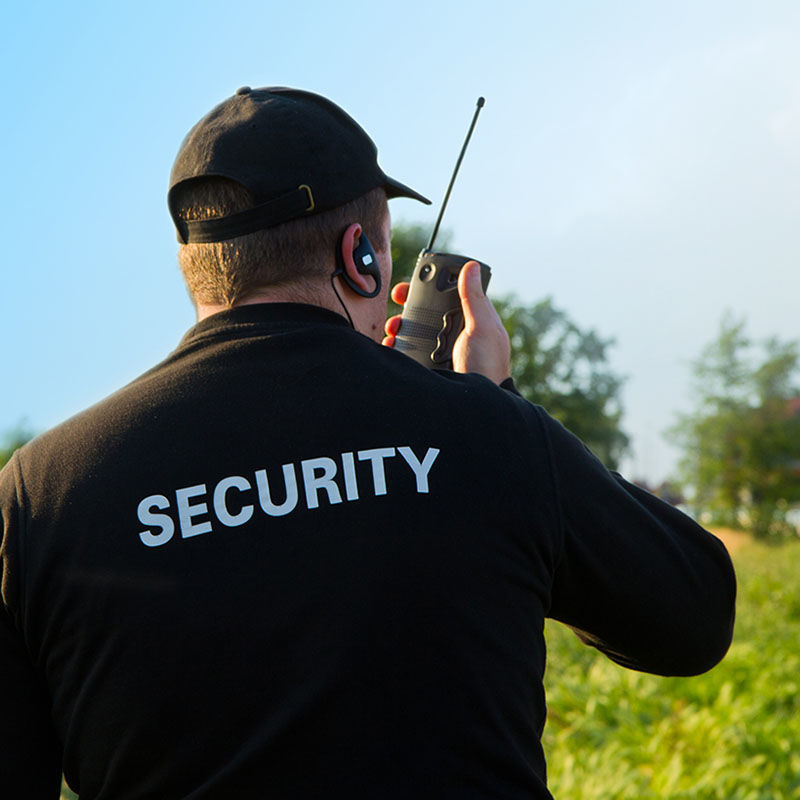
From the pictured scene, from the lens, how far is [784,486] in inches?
1590

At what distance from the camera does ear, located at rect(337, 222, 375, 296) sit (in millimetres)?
1820

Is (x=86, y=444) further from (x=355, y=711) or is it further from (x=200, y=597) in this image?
(x=355, y=711)

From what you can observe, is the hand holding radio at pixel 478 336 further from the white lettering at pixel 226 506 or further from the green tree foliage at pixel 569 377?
the green tree foliage at pixel 569 377

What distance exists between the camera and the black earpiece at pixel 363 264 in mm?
1823

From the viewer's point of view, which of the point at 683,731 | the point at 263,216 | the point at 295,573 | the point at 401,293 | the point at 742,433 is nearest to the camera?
the point at 295,573

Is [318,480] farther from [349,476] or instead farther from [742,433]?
[742,433]

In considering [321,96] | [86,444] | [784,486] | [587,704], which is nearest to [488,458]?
[86,444]

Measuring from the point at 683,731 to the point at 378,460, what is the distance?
16.6 feet

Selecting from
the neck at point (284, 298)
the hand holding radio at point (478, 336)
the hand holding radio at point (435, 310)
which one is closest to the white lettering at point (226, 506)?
the neck at point (284, 298)

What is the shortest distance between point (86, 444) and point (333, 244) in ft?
1.85

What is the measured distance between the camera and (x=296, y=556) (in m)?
1.52

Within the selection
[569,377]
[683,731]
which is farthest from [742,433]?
[683,731]

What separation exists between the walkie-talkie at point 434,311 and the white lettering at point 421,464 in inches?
23.9

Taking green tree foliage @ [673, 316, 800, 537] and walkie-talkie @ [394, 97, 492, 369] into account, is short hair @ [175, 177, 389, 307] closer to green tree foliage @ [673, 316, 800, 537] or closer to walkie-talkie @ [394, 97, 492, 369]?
walkie-talkie @ [394, 97, 492, 369]
